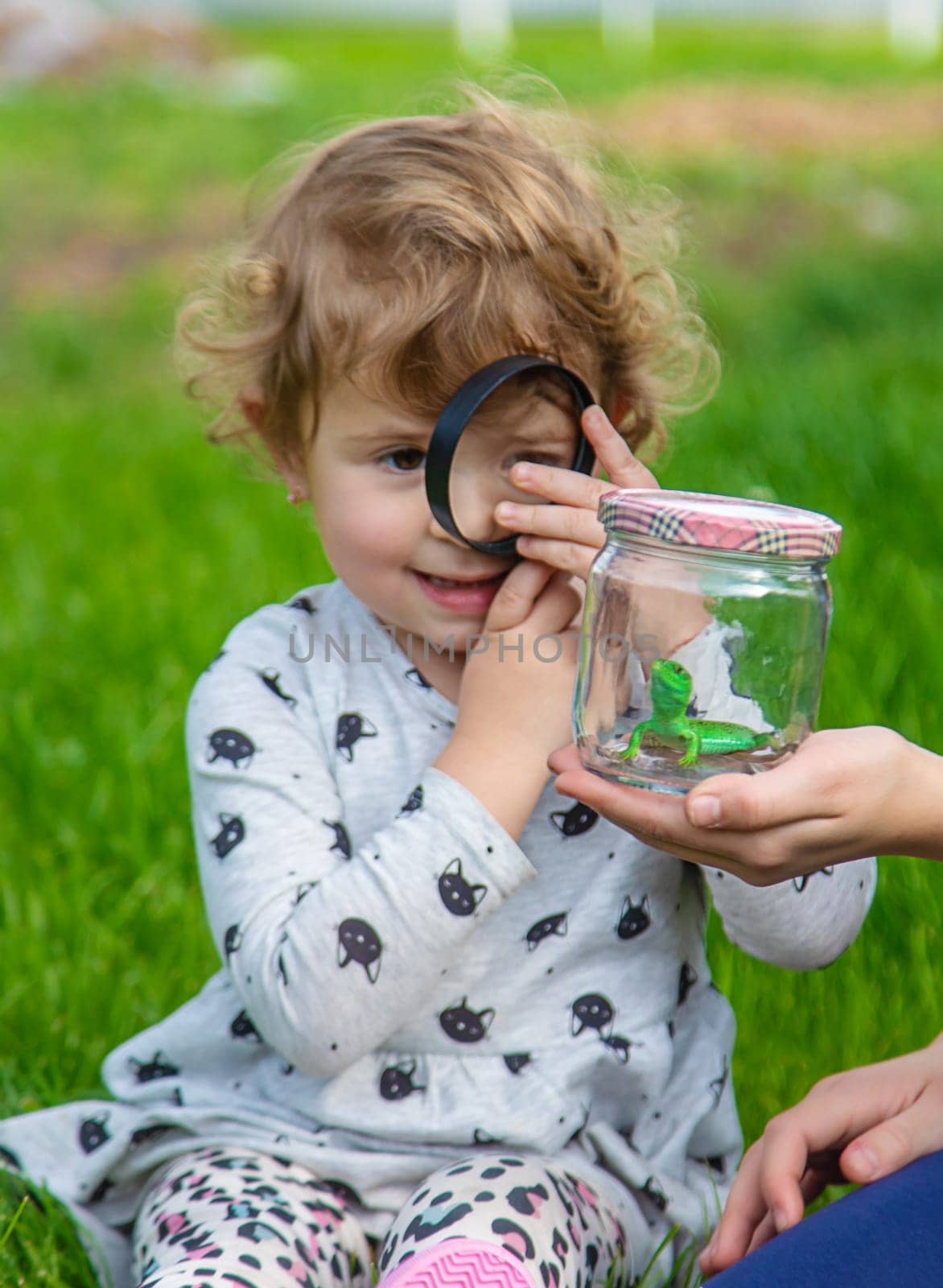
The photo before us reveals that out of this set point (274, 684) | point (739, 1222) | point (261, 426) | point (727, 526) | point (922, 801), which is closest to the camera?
point (727, 526)

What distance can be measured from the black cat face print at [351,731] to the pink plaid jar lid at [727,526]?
0.57 metres

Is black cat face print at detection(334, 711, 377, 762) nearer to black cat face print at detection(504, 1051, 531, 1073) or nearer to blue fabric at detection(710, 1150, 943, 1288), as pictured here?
black cat face print at detection(504, 1051, 531, 1073)

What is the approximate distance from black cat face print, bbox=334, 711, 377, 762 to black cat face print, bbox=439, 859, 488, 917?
10.0 inches

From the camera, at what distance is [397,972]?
1511mm

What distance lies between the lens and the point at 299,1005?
1.53 meters

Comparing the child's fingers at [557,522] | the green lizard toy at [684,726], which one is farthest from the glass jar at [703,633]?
the child's fingers at [557,522]

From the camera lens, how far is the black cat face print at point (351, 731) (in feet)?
5.64

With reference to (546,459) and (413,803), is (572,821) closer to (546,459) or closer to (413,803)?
(413,803)

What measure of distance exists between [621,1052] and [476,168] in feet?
3.27

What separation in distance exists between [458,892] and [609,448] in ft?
1.59

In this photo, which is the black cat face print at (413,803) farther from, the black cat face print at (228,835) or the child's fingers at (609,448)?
the child's fingers at (609,448)

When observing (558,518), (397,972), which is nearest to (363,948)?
(397,972)

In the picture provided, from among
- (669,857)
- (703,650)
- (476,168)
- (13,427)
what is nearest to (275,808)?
(669,857)

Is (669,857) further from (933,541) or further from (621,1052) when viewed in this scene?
(933,541)
